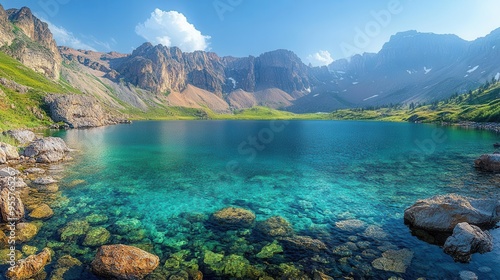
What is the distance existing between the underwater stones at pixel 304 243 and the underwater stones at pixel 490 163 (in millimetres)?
48434

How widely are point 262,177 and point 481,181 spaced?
37.5m

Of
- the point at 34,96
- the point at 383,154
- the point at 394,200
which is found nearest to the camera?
the point at 394,200

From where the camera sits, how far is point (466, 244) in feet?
74.8

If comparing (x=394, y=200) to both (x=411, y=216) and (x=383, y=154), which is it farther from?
(x=383, y=154)

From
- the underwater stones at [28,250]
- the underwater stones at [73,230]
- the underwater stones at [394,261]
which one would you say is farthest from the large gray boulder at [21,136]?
the underwater stones at [394,261]

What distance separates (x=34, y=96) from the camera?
155 meters

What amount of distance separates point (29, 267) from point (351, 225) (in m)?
28.9

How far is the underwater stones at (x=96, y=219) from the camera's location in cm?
2912

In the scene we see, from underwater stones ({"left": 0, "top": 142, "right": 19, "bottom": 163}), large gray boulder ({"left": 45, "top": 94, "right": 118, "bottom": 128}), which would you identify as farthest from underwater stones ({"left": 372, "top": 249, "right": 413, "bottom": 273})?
large gray boulder ({"left": 45, "top": 94, "right": 118, "bottom": 128})

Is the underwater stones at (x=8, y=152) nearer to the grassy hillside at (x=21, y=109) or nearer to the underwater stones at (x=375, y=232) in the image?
the grassy hillside at (x=21, y=109)

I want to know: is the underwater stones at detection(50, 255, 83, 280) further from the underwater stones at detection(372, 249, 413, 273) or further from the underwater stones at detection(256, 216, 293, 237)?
the underwater stones at detection(372, 249, 413, 273)

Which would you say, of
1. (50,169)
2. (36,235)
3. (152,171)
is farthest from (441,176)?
(50,169)

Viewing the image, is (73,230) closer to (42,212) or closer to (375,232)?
(42,212)

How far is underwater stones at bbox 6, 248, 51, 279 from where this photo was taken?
18.9 metres
